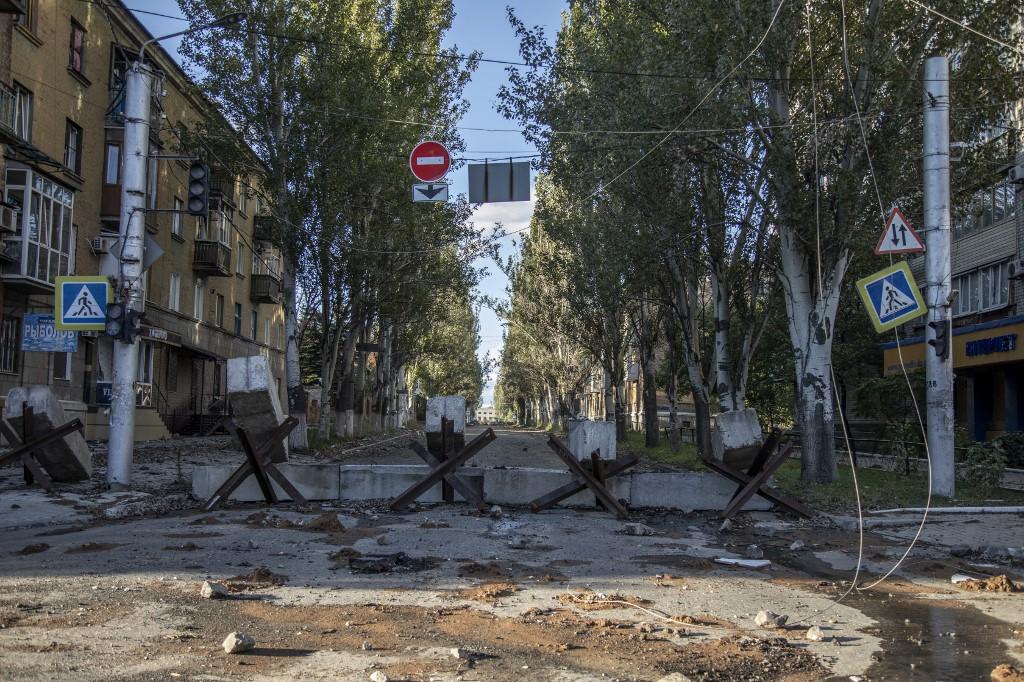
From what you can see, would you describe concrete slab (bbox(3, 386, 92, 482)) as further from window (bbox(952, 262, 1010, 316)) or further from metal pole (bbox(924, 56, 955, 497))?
window (bbox(952, 262, 1010, 316))

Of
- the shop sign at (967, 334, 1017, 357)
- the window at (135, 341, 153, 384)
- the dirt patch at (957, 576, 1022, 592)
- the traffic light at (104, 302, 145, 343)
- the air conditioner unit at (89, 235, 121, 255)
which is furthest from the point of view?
the window at (135, 341, 153, 384)

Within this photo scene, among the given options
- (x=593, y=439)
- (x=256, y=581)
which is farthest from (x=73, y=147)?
(x=256, y=581)

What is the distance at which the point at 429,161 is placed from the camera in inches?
848

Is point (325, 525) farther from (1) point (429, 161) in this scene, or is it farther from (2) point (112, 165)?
(2) point (112, 165)

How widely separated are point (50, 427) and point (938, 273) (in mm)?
13691

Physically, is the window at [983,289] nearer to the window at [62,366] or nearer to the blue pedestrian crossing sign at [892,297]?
the blue pedestrian crossing sign at [892,297]

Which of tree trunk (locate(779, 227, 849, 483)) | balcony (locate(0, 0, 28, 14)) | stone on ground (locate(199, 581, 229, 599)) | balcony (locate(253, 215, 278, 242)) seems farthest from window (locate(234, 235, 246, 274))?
stone on ground (locate(199, 581, 229, 599))

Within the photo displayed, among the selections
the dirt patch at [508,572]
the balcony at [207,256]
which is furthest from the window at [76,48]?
the dirt patch at [508,572]

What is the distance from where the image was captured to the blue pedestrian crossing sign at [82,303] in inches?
577

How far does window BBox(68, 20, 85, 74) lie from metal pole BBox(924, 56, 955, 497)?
23490 mm

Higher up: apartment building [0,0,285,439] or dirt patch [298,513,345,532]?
apartment building [0,0,285,439]

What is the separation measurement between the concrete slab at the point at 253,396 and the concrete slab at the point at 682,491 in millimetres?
5046

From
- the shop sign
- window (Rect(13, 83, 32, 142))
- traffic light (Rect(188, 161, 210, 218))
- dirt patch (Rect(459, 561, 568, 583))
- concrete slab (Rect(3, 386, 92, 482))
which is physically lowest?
dirt patch (Rect(459, 561, 568, 583))

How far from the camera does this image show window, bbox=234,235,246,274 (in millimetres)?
45059
